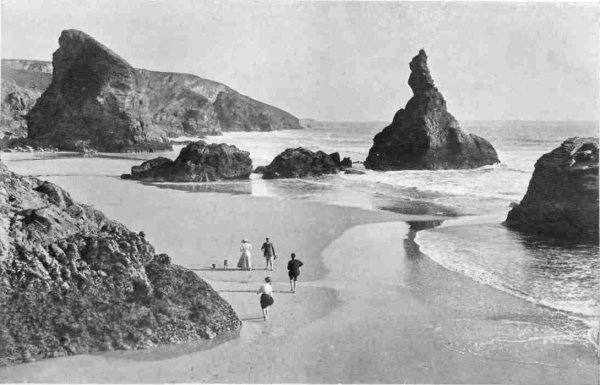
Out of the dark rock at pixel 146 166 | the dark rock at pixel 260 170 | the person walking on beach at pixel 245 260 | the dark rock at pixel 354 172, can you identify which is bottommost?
the person walking on beach at pixel 245 260

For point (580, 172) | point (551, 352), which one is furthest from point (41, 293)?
point (580, 172)

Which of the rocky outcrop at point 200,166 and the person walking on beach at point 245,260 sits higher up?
the rocky outcrop at point 200,166

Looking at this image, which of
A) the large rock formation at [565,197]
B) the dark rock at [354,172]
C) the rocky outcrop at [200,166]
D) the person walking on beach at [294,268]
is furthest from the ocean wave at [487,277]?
the dark rock at [354,172]

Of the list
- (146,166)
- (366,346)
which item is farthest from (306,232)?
(146,166)

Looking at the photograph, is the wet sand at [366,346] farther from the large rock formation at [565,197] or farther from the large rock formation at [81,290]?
the large rock formation at [565,197]

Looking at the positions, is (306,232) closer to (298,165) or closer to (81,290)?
(81,290)

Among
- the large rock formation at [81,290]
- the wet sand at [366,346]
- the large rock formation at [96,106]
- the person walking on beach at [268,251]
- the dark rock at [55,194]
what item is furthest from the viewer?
the large rock formation at [96,106]
